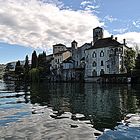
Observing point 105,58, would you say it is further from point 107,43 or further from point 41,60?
point 41,60

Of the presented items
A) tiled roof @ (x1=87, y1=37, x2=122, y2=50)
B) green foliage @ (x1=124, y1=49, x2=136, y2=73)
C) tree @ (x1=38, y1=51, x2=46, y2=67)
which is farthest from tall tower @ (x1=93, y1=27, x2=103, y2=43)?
tree @ (x1=38, y1=51, x2=46, y2=67)

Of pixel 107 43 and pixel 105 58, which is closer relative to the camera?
pixel 107 43

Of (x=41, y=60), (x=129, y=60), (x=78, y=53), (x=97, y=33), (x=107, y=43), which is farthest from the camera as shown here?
(x=41, y=60)

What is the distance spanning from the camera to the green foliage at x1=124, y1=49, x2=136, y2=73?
306ft

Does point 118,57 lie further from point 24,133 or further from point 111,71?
point 24,133

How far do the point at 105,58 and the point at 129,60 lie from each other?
35.5 feet

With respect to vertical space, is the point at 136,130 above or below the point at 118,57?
below

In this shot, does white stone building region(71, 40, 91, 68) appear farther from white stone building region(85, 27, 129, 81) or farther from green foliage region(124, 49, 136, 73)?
green foliage region(124, 49, 136, 73)

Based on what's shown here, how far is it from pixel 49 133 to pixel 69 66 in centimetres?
11085

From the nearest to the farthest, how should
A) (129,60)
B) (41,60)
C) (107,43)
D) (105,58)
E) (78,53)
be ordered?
(129,60) < (107,43) < (105,58) < (78,53) < (41,60)

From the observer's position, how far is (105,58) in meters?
102

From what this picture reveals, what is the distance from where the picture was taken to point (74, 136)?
44.9 ft

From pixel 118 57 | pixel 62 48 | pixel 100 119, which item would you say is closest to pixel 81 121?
pixel 100 119

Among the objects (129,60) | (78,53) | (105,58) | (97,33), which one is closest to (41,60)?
(78,53)
